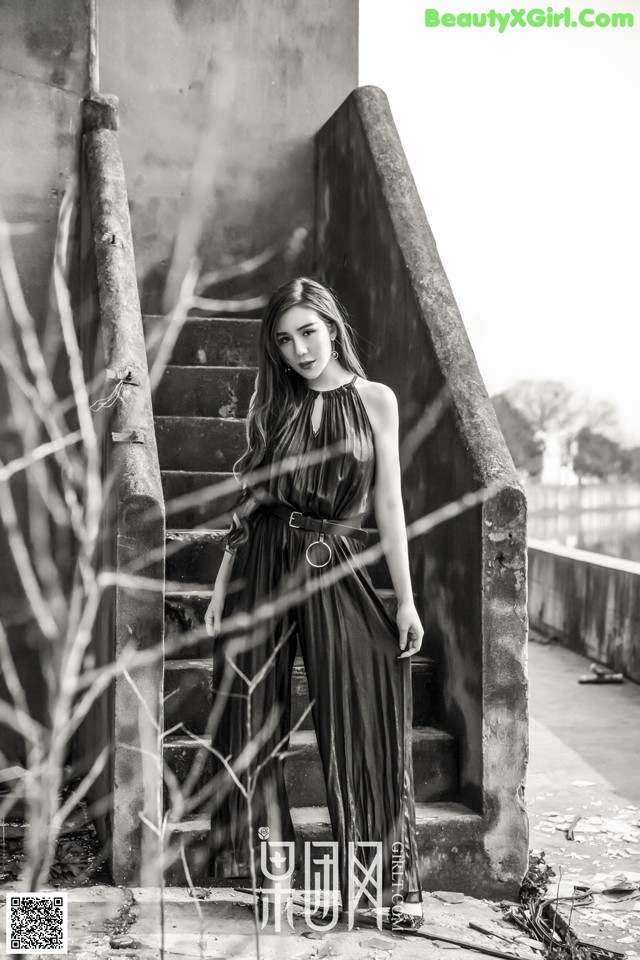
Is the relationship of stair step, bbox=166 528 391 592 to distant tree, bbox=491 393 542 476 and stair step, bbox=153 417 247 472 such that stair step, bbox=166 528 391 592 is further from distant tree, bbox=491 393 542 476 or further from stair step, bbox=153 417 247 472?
distant tree, bbox=491 393 542 476

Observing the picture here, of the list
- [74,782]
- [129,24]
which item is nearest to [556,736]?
[74,782]

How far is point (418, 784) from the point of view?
3.88 m

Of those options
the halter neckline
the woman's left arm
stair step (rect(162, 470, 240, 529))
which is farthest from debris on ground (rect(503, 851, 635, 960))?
stair step (rect(162, 470, 240, 529))

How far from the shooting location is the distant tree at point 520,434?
55.7 meters

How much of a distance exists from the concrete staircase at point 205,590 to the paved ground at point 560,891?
0.84ft

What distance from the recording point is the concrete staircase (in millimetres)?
3721

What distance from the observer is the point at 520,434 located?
58.2 m

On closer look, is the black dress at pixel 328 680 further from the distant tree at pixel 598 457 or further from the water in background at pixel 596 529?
the distant tree at pixel 598 457

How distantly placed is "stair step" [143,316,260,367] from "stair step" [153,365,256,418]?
32 cm

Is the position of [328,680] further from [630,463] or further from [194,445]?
[630,463]

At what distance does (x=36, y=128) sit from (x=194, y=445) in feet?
6.04

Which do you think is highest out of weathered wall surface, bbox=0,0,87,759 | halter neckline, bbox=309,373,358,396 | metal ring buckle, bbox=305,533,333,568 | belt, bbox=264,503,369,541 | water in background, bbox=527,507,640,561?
weathered wall surface, bbox=0,0,87,759

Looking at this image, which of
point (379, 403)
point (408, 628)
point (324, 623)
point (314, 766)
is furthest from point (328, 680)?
point (379, 403)

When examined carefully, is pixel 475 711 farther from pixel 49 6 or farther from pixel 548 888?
pixel 49 6
